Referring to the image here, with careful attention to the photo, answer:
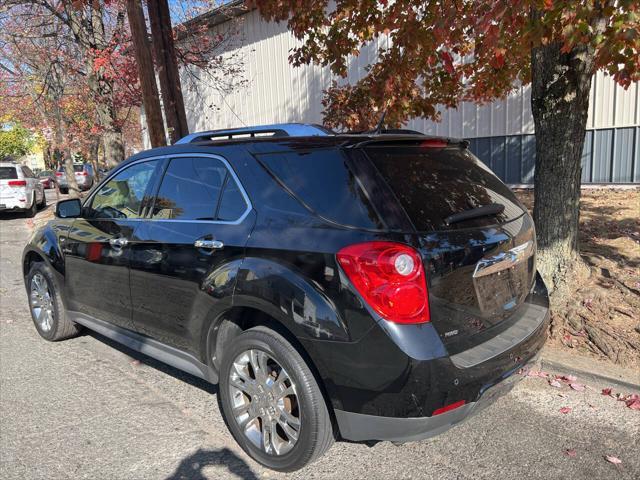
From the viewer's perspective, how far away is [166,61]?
7785 millimetres

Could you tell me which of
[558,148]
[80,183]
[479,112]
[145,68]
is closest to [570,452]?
[558,148]

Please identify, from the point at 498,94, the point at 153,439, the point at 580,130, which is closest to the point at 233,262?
the point at 153,439

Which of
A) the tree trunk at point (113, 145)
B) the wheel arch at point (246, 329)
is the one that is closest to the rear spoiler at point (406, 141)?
the wheel arch at point (246, 329)

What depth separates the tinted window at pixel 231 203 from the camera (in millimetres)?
2967

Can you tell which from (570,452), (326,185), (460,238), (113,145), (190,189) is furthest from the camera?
(113,145)

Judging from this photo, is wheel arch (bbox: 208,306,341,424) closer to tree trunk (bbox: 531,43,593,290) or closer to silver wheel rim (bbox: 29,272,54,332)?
silver wheel rim (bbox: 29,272,54,332)

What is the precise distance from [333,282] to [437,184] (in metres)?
0.82

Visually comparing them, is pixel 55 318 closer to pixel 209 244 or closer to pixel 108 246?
pixel 108 246

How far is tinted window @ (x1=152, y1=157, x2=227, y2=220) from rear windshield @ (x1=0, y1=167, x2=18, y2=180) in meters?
14.7

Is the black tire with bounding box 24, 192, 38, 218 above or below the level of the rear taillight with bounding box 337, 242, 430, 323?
below

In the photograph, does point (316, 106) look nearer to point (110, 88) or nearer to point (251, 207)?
point (110, 88)

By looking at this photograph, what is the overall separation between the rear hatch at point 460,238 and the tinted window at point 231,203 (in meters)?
Answer: 0.82

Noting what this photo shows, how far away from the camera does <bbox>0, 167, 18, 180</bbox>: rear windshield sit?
615 inches

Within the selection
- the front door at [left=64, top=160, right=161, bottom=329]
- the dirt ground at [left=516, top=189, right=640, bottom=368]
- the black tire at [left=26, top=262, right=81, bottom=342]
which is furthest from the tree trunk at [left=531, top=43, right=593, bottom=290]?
the black tire at [left=26, top=262, right=81, bottom=342]
